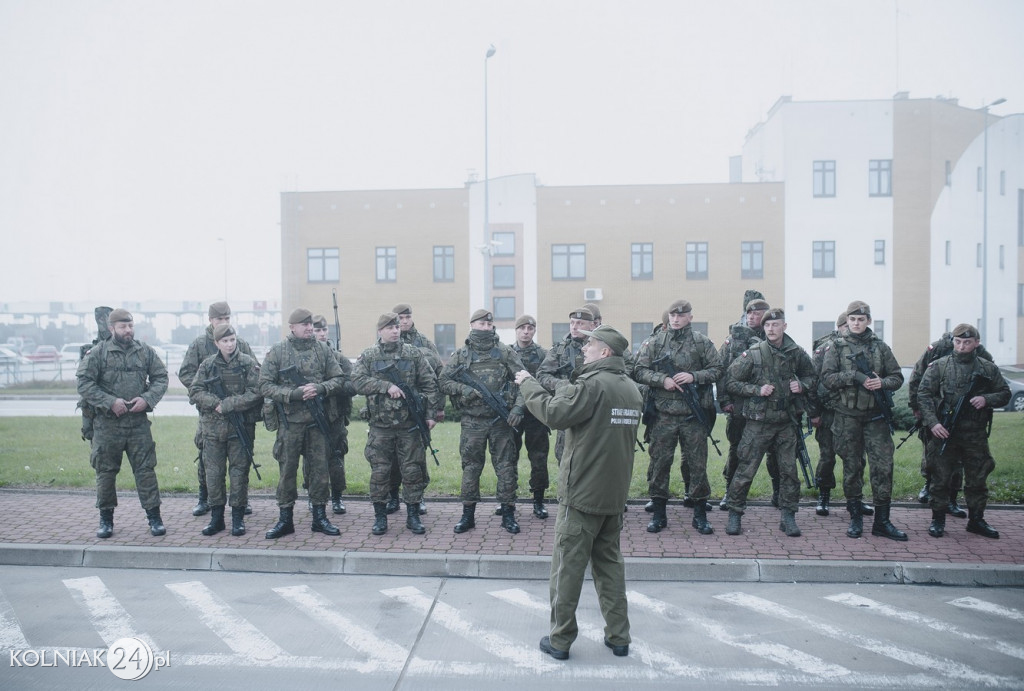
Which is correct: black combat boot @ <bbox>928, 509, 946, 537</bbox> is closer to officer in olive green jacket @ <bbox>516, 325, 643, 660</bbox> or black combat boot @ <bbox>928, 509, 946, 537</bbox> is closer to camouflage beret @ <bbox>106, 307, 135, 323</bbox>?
officer in olive green jacket @ <bbox>516, 325, 643, 660</bbox>

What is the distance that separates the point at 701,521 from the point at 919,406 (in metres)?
2.52

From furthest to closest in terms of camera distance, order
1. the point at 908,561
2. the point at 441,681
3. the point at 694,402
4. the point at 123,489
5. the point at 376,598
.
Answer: the point at 123,489 < the point at 694,402 < the point at 908,561 < the point at 376,598 < the point at 441,681

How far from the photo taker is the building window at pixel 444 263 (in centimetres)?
3384

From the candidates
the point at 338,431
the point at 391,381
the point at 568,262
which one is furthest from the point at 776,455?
the point at 568,262

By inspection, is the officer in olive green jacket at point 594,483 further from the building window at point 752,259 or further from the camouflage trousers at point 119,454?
the building window at point 752,259

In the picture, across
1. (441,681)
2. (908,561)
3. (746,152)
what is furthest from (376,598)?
(746,152)

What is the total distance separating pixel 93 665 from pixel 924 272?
36574mm

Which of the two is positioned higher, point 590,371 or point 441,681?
point 590,371

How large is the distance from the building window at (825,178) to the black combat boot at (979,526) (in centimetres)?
2911

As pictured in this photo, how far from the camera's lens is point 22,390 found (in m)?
27.4

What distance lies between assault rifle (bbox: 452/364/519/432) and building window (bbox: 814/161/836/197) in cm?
3058

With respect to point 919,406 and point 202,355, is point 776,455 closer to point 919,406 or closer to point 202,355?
point 919,406

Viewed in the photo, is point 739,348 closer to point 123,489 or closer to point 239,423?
point 239,423

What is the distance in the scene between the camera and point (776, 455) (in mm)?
7043
